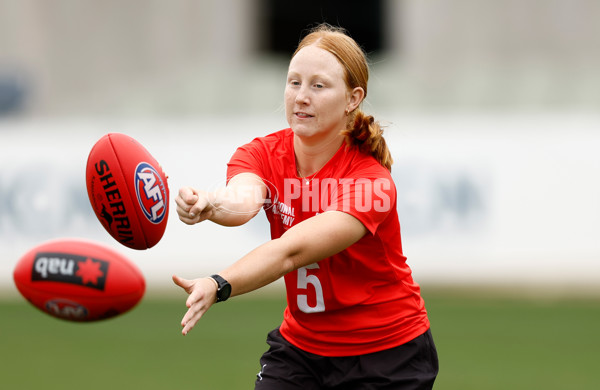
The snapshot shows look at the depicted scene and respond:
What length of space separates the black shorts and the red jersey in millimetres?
35

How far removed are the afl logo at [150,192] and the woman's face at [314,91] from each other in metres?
0.57

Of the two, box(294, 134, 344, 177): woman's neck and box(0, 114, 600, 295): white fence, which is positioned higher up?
box(294, 134, 344, 177): woman's neck

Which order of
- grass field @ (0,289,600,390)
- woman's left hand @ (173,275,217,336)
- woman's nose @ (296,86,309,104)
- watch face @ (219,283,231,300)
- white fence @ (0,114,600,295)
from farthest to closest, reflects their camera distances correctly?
white fence @ (0,114,600,295) < grass field @ (0,289,600,390) < woman's nose @ (296,86,309,104) < watch face @ (219,283,231,300) < woman's left hand @ (173,275,217,336)

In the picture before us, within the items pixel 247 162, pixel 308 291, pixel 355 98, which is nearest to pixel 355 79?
pixel 355 98

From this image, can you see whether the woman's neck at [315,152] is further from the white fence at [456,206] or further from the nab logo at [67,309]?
the white fence at [456,206]

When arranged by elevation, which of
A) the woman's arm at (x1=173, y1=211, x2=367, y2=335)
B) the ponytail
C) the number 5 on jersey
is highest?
the ponytail

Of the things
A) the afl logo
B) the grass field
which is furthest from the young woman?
the grass field

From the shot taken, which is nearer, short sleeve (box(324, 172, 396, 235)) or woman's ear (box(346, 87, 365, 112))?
short sleeve (box(324, 172, 396, 235))

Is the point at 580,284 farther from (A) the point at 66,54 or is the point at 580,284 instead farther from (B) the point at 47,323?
(A) the point at 66,54

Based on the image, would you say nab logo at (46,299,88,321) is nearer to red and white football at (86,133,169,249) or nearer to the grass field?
red and white football at (86,133,169,249)

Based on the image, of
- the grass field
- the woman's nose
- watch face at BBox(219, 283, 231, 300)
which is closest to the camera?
watch face at BBox(219, 283, 231, 300)

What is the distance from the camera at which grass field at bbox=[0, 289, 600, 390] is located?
614cm

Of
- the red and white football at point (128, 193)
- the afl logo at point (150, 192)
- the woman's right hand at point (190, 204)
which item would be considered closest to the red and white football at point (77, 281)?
the red and white football at point (128, 193)

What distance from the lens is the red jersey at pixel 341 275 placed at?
348 centimetres
